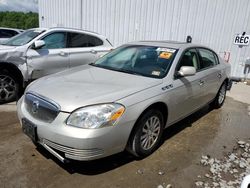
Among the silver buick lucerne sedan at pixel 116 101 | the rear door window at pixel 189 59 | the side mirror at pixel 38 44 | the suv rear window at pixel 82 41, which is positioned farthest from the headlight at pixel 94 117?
the suv rear window at pixel 82 41

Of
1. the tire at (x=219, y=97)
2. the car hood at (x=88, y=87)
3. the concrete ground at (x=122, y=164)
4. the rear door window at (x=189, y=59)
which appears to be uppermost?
the rear door window at (x=189, y=59)

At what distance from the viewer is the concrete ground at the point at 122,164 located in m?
2.71

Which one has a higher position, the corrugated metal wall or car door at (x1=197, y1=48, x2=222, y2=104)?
the corrugated metal wall

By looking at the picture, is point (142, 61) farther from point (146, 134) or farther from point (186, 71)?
point (146, 134)

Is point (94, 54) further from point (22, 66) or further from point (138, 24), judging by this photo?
point (138, 24)

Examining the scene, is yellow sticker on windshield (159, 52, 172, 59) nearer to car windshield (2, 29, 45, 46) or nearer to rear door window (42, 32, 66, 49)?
rear door window (42, 32, 66, 49)

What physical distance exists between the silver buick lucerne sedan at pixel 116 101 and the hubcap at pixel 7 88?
6.14ft

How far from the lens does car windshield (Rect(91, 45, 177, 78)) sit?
346 centimetres

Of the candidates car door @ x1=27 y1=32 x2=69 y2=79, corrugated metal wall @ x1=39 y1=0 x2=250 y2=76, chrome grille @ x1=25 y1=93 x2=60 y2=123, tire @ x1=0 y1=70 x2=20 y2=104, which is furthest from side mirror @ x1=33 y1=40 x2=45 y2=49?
corrugated metal wall @ x1=39 y1=0 x2=250 y2=76

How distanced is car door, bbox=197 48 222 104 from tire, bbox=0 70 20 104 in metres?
3.62

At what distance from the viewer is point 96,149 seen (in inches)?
99.1

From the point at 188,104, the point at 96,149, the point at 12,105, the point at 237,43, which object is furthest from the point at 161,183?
the point at 237,43

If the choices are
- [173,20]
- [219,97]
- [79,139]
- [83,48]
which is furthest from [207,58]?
[173,20]

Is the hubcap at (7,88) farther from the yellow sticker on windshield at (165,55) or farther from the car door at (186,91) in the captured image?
the car door at (186,91)
